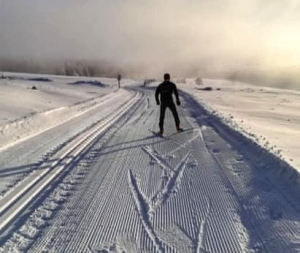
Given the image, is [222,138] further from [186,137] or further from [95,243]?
[95,243]

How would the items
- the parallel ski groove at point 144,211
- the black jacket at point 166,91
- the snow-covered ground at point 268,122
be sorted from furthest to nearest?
the black jacket at point 166,91, the snow-covered ground at point 268,122, the parallel ski groove at point 144,211

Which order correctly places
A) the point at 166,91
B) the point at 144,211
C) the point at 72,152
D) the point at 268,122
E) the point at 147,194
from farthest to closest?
1. the point at 268,122
2. the point at 166,91
3. the point at 72,152
4. the point at 147,194
5. the point at 144,211

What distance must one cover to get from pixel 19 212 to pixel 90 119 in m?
11.2

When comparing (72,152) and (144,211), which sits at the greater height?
(144,211)

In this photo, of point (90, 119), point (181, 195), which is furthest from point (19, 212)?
point (90, 119)

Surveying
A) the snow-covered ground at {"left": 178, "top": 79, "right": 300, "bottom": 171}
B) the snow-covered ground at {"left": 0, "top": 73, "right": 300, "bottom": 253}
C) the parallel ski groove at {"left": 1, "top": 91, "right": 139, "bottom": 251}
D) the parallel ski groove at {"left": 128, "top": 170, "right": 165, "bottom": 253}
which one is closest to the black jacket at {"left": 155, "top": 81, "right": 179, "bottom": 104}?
the snow-covered ground at {"left": 0, "top": 73, "right": 300, "bottom": 253}

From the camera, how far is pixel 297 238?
489 cm

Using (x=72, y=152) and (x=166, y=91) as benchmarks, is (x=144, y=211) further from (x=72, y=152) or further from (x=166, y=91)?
(x=166, y=91)

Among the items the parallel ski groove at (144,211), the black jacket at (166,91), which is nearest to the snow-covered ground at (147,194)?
the parallel ski groove at (144,211)

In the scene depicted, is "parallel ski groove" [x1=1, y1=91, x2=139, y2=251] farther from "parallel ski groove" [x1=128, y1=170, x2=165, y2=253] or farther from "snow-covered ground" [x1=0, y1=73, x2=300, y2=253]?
"parallel ski groove" [x1=128, y1=170, x2=165, y2=253]

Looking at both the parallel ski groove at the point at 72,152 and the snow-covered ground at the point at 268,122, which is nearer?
the parallel ski groove at the point at 72,152

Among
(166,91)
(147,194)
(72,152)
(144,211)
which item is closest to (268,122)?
(166,91)

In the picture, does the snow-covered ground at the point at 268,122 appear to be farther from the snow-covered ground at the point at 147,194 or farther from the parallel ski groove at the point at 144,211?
the parallel ski groove at the point at 144,211

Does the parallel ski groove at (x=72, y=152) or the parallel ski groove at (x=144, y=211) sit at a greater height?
the parallel ski groove at (x=144, y=211)
